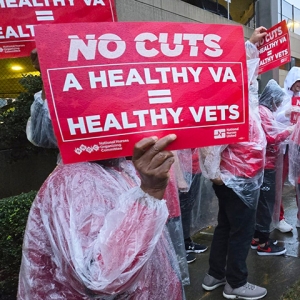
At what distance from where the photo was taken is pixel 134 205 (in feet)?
3.31

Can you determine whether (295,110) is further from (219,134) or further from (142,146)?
(142,146)

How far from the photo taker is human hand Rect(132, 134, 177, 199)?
99cm

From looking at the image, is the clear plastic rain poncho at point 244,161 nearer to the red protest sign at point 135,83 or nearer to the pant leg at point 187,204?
the pant leg at point 187,204

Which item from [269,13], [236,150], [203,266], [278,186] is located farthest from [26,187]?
[269,13]

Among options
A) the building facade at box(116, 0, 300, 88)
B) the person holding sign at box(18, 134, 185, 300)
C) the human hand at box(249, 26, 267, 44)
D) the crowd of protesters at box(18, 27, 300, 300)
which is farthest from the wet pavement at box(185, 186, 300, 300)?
the building facade at box(116, 0, 300, 88)

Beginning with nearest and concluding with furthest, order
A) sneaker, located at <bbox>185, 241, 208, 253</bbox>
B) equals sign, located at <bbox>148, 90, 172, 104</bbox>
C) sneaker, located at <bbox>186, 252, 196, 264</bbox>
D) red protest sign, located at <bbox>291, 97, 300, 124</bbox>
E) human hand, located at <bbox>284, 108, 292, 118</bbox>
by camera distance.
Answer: equals sign, located at <bbox>148, 90, 172, 104</bbox> → sneaker, located at <bbox>186, 252, 196, 264</bbox> → sneaker, located at <bbox>185, 241, 208, 253</bbox> → red protest sign, located at <bbox>291, 97, 300, 124</bbox> → human hand, located at <bbox>284, 108, 292, 118</bbox>

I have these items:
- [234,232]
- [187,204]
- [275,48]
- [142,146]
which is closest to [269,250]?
[187,204]

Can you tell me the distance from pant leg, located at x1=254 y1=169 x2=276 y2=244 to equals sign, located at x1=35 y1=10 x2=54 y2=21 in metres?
2.81

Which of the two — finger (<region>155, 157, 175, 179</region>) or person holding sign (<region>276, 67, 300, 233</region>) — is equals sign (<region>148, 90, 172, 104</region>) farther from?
person holding sign (<region>276, 67, 300, 233</region>)

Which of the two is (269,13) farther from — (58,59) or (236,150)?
(58,59)

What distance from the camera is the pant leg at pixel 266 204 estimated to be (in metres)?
3.64

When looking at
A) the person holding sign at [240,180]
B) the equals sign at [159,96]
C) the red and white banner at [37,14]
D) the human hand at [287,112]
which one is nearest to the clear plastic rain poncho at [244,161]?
the person holding sign at [240,180]

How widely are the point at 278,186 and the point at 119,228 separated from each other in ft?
11.3

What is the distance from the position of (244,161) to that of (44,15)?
180 cm
